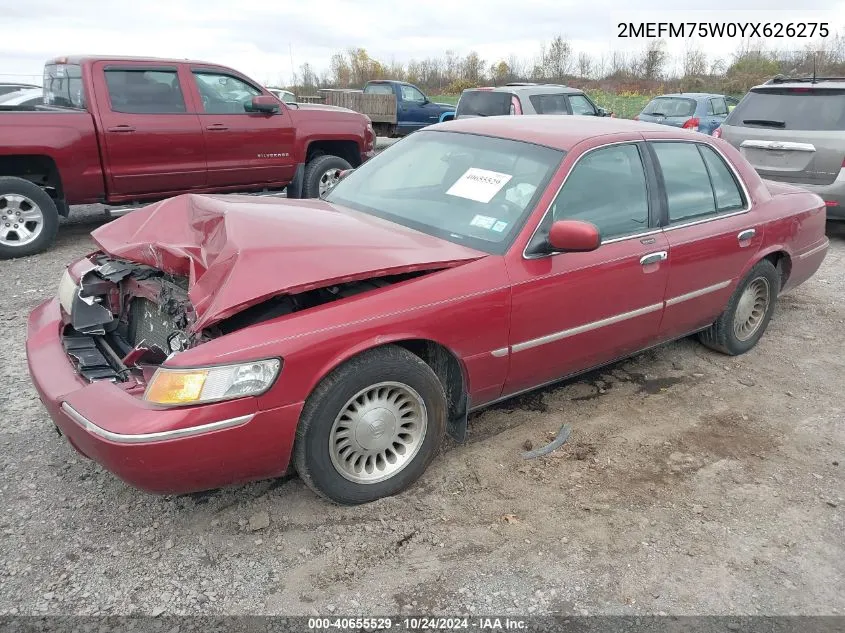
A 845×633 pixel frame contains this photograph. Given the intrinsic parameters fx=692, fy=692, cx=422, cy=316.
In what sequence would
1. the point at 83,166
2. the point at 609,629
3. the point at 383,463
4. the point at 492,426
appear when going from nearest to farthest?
1. the point at 609,629
2. the point at 383,463
3. the point at 492,426
4. the point at 83,166

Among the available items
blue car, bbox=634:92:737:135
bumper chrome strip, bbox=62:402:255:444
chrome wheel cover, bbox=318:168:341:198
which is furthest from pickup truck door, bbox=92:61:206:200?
blue car, bbox=634:92:737:135

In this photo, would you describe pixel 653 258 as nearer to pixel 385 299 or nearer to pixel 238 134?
pixel 385 299

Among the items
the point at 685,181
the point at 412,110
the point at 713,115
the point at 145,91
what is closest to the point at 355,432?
the point at 685,181

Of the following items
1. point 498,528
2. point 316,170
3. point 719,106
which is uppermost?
point 719,106

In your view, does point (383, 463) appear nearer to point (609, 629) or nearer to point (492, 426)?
point (492, 426)

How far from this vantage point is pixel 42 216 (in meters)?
6.89

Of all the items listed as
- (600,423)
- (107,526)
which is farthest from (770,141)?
(107,526)

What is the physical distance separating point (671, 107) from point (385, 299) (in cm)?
1340

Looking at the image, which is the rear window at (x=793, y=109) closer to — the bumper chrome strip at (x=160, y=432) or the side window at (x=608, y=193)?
the side window at (x=608, y=193)

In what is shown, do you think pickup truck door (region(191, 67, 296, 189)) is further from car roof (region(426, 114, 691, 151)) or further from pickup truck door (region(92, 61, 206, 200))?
car roof (region(426, 114, 691, 151))

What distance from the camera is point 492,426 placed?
3809 millimetres

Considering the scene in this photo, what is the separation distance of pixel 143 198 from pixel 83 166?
70 cm

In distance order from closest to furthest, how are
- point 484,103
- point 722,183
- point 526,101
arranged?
point 722,183
point 526,101
point 484,103

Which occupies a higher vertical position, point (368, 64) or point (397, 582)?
point (368, 64)
